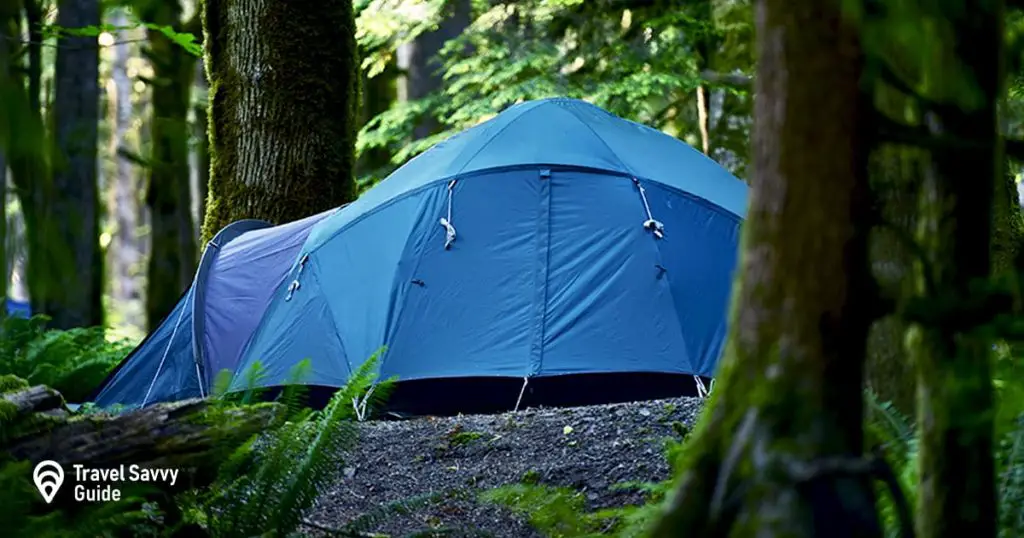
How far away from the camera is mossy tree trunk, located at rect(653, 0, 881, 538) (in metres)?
2.02

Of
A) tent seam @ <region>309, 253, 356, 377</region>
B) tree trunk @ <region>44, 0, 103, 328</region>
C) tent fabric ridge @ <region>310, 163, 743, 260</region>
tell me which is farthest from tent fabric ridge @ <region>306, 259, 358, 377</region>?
tree trunk @ <region>44, 0, 103, 328</region>

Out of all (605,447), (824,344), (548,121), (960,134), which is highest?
(548,121)

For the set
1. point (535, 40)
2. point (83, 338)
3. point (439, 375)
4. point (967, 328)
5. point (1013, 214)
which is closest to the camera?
point (967, 328)

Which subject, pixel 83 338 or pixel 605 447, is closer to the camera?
pixel 605 447

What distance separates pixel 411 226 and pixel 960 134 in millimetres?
5279

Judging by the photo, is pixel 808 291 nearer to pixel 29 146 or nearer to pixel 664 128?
pixel 29 146

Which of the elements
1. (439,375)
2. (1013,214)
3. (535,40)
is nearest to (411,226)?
(439,375)

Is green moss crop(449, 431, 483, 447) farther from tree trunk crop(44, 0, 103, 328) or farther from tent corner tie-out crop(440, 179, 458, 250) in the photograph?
tree trunk crop(44, 0, 103, 328)

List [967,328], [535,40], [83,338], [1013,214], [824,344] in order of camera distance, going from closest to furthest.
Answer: [824,344] < [967,328] < [1013,214] < [83,338] < [535,40]

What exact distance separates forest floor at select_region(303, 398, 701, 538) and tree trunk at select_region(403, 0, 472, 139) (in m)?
10.8

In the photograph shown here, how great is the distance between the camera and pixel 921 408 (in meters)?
2.38

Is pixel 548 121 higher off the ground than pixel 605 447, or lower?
higher

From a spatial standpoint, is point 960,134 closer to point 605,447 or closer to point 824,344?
point 824,344

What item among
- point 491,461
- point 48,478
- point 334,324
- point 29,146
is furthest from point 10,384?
point 334,324
